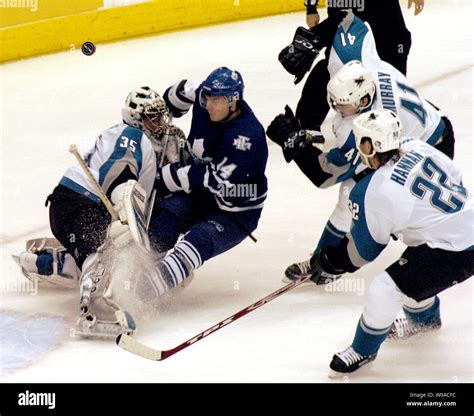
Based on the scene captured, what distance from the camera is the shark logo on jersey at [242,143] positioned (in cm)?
501

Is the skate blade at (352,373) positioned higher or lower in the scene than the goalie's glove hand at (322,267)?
lower

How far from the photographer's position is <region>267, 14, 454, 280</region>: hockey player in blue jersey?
488cm

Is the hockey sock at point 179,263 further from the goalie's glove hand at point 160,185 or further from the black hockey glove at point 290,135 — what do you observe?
the black hockey glove at point 290,135

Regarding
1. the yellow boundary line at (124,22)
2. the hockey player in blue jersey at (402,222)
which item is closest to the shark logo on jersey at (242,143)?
the hockey player in blue jersey at (402,222)

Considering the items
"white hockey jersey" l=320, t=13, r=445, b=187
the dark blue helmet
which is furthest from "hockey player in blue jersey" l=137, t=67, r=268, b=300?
"white hockey jersey" l=320, t=13, r=445, b=187

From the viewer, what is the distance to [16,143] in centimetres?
694

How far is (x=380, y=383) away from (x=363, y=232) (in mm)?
476

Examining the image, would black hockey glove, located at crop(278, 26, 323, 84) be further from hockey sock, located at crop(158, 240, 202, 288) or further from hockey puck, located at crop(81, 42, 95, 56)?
hockey puck, located at crop(81, 42, 95, 56)

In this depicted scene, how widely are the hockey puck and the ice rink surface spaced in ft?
0.14

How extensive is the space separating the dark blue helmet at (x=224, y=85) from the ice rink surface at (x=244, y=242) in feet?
2.42

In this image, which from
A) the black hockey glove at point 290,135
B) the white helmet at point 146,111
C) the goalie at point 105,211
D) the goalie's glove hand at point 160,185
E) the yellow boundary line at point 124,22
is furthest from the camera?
the yellow boundary line at point 124,22

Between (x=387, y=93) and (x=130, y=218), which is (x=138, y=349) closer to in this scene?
(x=130, y=218)

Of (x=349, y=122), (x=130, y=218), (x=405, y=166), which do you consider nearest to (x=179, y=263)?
(x=130, y=218)

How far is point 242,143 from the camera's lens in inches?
197
